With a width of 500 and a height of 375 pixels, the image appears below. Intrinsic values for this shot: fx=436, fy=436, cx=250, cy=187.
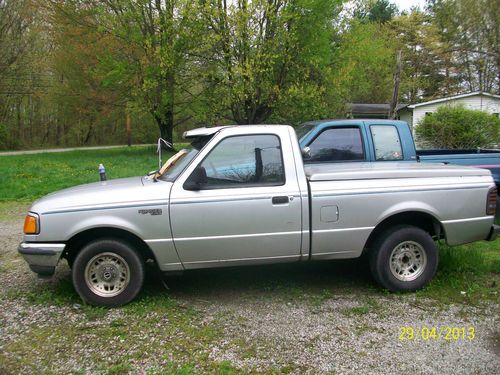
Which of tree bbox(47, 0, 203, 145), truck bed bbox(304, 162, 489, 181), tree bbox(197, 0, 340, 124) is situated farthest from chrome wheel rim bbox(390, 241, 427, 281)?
tree bbox(47, 0, 203, 145)

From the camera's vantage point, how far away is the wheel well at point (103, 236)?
4340mm

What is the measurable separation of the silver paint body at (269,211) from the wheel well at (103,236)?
15 centimetres

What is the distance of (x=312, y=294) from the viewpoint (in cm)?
477

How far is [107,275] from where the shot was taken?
4344 millimetres

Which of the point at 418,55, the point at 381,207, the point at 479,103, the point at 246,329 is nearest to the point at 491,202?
the point at 381,207

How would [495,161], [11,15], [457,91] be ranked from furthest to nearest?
[457,91]
[11,15]
[495,161]

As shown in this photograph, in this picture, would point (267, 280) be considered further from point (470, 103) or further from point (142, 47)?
point (470, 103)

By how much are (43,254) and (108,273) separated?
0.63 m

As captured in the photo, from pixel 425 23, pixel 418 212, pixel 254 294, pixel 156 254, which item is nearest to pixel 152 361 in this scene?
pixel 156 254

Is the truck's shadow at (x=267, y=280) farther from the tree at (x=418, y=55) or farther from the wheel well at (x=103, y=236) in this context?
the tree at (x=418, y=55)

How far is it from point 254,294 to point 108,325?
1557 mm

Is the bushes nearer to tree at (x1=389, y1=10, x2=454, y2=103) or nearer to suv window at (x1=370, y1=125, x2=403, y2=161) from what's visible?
Answer: suv window at (x1=370, y1=125, x2=403, y2=161)

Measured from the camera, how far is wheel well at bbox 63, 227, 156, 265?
4340 mm

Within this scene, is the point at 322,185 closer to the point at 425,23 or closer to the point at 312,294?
the point at 312,294
